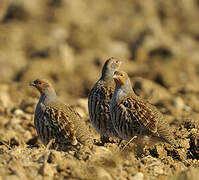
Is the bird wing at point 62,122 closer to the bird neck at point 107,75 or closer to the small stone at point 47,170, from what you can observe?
the bird neck at point 107,75

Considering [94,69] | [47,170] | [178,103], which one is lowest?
[94,69]

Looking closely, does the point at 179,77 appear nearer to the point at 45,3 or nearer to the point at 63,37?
the point at 63,37

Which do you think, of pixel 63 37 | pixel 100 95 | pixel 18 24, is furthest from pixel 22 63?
pixel 100 95

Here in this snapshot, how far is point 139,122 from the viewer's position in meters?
6.21

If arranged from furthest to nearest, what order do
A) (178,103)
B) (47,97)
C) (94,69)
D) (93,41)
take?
(93,41)
(94,69)
(178,103)
(47,97)

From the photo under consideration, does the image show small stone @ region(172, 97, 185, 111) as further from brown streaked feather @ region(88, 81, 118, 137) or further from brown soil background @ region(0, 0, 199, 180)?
brown streaked feather @ region(88, 81, 118, 137)

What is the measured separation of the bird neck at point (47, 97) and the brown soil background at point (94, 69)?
693mm

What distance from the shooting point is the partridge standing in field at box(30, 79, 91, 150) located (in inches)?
244

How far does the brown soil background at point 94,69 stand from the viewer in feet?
16.8

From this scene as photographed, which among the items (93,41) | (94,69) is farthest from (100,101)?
(93,41)

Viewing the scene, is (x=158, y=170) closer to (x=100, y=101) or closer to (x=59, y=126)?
(x=59, y=126)

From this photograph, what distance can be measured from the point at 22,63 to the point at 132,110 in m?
11.5

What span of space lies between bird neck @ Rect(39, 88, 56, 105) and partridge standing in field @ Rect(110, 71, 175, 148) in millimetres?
898

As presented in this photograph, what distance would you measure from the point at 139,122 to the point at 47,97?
4.53ft
